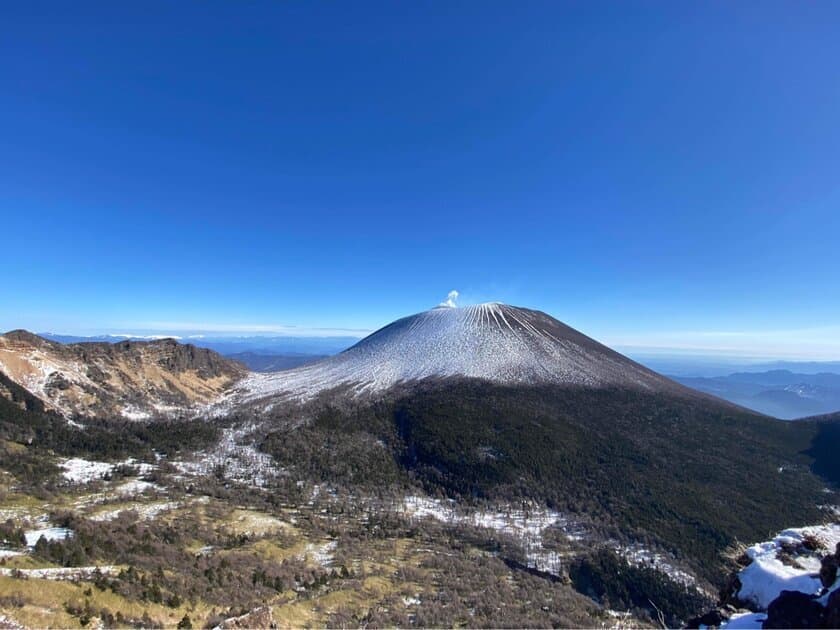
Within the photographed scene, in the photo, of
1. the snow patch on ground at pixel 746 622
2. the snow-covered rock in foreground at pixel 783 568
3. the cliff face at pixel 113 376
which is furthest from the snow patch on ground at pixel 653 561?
the cliff face at pixel 113 376

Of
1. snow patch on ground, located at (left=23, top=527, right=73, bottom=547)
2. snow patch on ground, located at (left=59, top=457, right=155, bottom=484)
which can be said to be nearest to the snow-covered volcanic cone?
snow patch on ground, located at (left=59, top=457, right=155, bottom=484)

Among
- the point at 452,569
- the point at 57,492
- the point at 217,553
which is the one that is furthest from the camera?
the point at 57,492

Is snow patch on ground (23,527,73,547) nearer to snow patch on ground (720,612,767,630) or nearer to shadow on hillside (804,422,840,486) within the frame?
snow patch on ground (720,612,767,630)

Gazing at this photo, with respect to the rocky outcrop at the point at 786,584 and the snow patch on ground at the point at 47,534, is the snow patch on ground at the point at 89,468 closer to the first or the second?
the snow patch on ground at the point at 47,534

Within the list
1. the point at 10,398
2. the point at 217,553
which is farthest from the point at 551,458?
the point at 10,398

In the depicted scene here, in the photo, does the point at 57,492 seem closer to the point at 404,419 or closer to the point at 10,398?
the point at 10,398

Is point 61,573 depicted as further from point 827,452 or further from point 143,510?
point 827,452

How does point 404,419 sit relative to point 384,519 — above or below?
above

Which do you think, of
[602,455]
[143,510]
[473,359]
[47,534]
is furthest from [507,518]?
[473,359]
